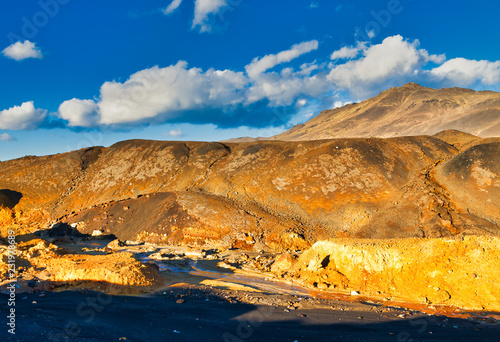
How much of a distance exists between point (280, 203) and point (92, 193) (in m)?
25.2

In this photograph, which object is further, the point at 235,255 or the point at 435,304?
the point at 235,255

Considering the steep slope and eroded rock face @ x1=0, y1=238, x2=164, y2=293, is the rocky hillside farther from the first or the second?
the steep slope

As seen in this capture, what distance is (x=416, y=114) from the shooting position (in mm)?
120125

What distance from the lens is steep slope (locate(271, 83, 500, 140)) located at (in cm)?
9404

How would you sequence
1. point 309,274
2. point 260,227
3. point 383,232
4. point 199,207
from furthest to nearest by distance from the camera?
1. point 199,207
2. point 260,227
3. point 383,232
4. point 309,274

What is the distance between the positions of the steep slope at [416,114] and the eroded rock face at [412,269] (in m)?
81.3

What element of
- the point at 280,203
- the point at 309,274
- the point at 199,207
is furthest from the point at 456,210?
the point at 199,207

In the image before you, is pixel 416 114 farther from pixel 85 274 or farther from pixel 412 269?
pixel 85 274

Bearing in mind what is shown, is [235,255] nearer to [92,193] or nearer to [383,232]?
[383,232]

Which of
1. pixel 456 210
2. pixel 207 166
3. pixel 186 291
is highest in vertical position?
pixel 207 166

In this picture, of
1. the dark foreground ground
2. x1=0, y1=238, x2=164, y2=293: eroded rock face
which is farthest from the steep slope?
x1=0, y1=238, x2=164, y2=293: eroded rock face

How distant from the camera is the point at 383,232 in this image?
Result: 81.8 feet

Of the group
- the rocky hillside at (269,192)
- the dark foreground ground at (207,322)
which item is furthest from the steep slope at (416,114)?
the dark foreground ground at (207,322)

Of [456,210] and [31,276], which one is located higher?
[456,210]
